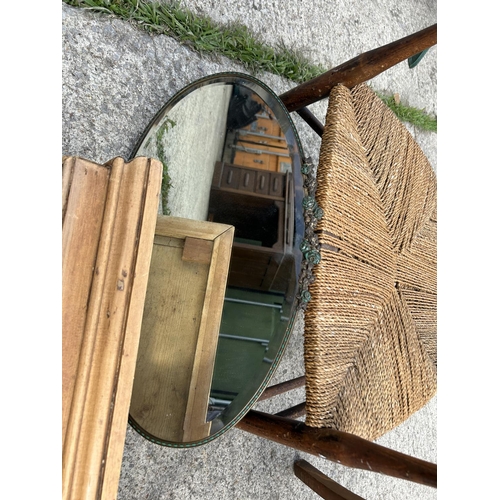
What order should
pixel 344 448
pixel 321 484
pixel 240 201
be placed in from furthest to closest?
1. pixel 321 484
2. pixel 240 201
3. pixel 344 448

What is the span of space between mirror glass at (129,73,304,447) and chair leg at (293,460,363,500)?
299 millimetres

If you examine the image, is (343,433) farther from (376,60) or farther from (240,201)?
(376,60)

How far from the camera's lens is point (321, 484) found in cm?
101

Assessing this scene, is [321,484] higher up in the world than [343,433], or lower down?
lower down

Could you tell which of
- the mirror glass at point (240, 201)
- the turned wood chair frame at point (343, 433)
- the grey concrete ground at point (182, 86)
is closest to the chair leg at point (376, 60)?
the turned wood chair frame at point (343, 433)

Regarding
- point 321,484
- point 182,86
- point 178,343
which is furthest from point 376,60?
point 321,484

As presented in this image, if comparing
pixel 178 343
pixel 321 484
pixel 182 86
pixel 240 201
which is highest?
pixel 182 86

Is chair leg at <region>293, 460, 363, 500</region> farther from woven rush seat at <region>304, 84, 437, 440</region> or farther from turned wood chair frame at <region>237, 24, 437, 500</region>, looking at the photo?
woven rush seat at <region>304, 84, 437, 440</region>

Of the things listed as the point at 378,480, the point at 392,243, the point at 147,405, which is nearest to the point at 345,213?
the point at 392,243

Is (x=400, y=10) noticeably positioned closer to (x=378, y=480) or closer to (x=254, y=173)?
(x=254, y=173)

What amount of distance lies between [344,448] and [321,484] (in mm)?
410

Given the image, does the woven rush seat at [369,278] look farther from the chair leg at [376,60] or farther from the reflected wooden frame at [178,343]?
the reflected wooden frame at [178,343]

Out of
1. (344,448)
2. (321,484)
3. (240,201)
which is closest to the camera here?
(344,448)

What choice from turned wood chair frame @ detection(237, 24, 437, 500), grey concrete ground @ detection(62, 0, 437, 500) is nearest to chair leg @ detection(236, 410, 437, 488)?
turned wood chair frame @ detection(237, 24, 437, 500)
